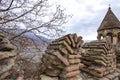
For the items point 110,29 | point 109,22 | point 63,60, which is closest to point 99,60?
point 63,60

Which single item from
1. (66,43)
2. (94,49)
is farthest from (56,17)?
(66,43)

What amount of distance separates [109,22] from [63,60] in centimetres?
1279

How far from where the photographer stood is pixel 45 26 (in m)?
11.7

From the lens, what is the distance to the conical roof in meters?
14.2

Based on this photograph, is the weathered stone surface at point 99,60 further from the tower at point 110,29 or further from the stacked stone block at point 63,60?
the tower at point 110,29

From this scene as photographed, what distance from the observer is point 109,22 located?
579 inches

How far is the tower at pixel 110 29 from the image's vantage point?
13.6 metres

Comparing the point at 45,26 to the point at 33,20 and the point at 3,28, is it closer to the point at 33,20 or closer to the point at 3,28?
the point at 33,20

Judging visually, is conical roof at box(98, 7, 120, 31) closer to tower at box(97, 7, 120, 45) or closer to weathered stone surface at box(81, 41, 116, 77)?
tower at box(97, 7, 120, 45)

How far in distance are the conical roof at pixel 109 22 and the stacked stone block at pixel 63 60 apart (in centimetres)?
1151

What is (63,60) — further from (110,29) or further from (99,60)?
(110,29)

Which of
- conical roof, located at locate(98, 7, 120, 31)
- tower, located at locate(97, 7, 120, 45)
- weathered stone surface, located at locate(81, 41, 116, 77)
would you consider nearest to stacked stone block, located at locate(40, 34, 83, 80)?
weathered stone surface, located at locate(81, 41, 116, 77)

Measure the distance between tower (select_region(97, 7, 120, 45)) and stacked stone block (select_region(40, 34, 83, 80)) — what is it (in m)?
10.5

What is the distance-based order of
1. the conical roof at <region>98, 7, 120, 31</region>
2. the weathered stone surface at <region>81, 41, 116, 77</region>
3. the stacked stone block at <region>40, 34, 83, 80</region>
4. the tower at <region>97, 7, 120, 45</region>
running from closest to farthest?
the stacked stone block at <region>40, 34, 83, 80</region>, the weathered stone surface at <region>81, 41, 116, 77</region>, the tower at <region>97, 7, 120, 45</region>, the conical roof at <region>98, 7, 120, 31</region>
